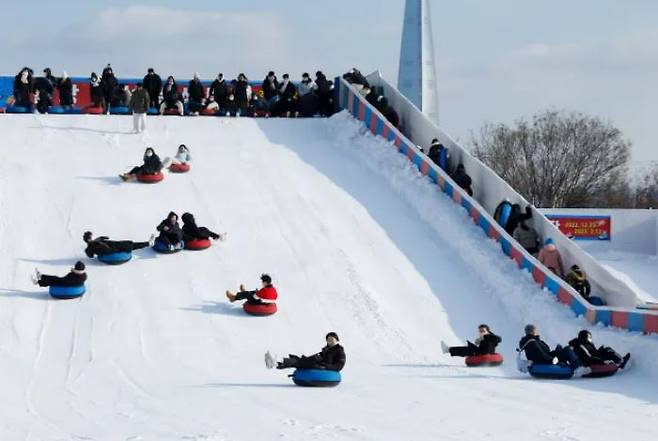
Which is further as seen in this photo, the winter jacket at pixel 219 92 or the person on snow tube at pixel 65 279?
the winter jacket at pixel 219 92

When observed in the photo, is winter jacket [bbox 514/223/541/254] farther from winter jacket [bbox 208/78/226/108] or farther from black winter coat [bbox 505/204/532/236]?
winter jacket [bbox 208/78/226/108]

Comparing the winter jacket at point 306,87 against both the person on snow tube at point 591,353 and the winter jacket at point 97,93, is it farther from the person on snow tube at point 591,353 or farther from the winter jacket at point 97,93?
the person on snow tube at point 591,353

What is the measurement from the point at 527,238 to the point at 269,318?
4940 mm

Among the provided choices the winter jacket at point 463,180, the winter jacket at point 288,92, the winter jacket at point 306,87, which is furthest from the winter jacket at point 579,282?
the winter jacket at point 288,92

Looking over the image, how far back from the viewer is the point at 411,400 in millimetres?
11828

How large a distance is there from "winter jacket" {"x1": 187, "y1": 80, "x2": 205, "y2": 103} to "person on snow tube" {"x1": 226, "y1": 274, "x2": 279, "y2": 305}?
10.7 m

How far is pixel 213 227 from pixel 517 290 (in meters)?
5.03

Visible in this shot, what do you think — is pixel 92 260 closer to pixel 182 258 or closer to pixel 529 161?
pixel 182 258

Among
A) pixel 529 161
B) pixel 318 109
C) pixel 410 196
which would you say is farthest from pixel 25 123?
pixel 529 161

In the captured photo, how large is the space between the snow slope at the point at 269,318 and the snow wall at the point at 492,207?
220 millimetres

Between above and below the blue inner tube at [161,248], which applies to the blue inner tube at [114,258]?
below

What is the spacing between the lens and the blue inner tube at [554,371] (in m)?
14.2

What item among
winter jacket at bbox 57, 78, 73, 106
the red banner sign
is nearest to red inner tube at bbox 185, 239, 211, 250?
winter jacket at bbox 57, 78, 73, 106

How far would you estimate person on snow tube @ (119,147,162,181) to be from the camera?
69.7 feet
